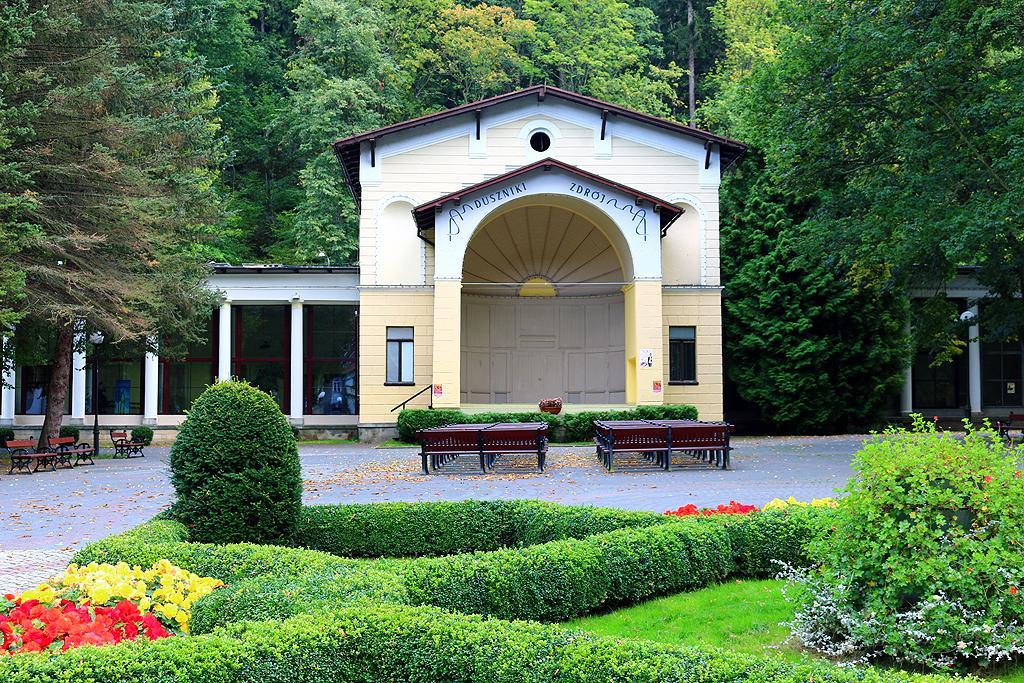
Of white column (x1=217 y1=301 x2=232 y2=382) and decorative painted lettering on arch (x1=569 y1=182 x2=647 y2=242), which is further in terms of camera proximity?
white column (x1=217 y1=301 x2=232 y2=382)

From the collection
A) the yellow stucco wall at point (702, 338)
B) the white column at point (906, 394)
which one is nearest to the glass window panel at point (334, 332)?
the yellow stucco wall at point (702, 338)

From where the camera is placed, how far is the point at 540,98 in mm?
29797

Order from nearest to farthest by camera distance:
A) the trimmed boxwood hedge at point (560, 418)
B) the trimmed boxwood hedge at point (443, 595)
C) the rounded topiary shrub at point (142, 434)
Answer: the trimmed boxwood hedge at point (443, 595)
the trimmed boxwood hedge at point (560, 418)
the rounded topiary shrub at point (142, 434)

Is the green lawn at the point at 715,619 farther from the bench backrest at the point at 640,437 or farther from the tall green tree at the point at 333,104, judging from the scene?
the tall green tree at the point at 333,104

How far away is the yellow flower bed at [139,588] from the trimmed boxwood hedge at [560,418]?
18.7m

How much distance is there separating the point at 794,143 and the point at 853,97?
1.75m

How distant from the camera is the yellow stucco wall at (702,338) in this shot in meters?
29.8

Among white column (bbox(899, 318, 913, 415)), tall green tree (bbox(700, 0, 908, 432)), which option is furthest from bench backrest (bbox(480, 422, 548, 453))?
white column (bbox(899, 318, 913, 415))

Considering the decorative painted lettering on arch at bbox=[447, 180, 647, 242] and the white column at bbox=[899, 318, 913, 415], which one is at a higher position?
the decorative painted lettering on arch at bbox=[447, 180, 647, 242]

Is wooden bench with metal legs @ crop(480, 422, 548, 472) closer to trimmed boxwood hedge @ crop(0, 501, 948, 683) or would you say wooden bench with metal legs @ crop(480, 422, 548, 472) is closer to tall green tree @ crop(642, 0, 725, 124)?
trimmed boxwood hedge @ crop(0, 501, 948, 683)

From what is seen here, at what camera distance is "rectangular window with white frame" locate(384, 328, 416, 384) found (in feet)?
96.1

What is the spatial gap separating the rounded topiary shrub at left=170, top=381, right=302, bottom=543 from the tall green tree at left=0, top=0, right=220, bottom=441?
45.1 feet

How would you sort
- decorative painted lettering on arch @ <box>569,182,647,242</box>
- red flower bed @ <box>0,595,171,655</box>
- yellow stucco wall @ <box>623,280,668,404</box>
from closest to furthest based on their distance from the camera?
1. red flower bed @ <box>0,595,171,655</box>
2. yellow stucco wall @ <box>623,280,668,404</box>
3. decorative painted lettering on arch @ <box>569,182,647,242</box>

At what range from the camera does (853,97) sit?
22.0 m
